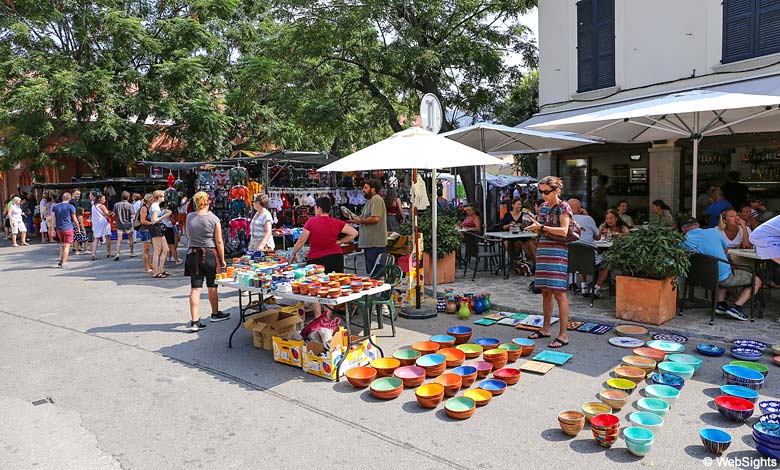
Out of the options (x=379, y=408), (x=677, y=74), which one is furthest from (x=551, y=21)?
(x=379, y=408)

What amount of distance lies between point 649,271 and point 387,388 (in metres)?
3.65

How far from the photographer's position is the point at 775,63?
895cm

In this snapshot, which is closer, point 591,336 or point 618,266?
point 591,336

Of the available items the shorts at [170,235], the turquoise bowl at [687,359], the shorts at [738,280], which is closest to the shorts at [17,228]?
the shorts at [170,235]

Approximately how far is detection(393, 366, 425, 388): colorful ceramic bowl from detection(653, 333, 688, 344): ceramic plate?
2.80 meters

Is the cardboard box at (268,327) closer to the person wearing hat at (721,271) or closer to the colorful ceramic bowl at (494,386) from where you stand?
the colorful ceramic bowl at (494,386)

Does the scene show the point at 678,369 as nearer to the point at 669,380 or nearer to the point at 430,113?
the point at 669,380

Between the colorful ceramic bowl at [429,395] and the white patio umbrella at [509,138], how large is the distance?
20.8ft

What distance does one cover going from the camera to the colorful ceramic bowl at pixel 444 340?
223 inches

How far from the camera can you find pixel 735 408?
3889 mm

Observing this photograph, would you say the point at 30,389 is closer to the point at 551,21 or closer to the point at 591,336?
the point at 591,336

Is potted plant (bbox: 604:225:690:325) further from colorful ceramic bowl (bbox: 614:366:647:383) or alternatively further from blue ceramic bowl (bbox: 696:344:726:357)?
colorful ceramic bowl (bbox: 614:366:647:383)

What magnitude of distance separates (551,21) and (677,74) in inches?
148

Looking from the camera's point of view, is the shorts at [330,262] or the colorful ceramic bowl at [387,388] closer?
the colorful ceramic bowl at [387,388]
